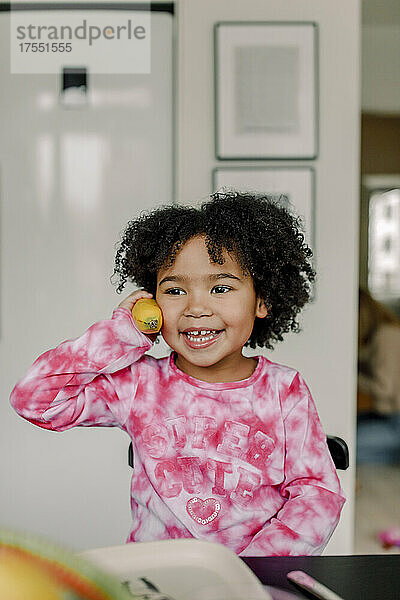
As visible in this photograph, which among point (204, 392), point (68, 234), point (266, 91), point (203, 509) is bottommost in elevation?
point (203, 509)

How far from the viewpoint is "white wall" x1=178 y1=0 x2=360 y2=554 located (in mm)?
1694

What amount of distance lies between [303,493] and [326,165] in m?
1.05

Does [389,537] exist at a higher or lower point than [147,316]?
lower

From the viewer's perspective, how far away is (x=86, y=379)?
0.92 m

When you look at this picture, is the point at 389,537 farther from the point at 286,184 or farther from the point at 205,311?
the point at 205,311

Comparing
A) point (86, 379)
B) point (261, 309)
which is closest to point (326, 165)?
point (261, 309)

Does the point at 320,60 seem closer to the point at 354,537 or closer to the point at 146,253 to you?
the point at 146,253

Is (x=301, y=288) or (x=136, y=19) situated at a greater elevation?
(x=136, y=19)

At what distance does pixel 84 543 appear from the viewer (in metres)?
1.83

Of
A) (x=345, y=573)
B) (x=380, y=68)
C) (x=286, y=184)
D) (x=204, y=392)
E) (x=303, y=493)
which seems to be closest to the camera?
(x=345, y=573)

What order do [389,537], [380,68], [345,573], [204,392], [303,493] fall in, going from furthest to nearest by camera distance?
[389,537] < [380,68] < [204,392] < [303,493] < [345,573]

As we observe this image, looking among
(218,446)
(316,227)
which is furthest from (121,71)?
(218,446)

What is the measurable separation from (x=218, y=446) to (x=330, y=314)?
87cm

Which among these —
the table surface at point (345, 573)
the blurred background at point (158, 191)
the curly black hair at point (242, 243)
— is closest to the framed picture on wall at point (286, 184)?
the blurred background at point (158, 191)
